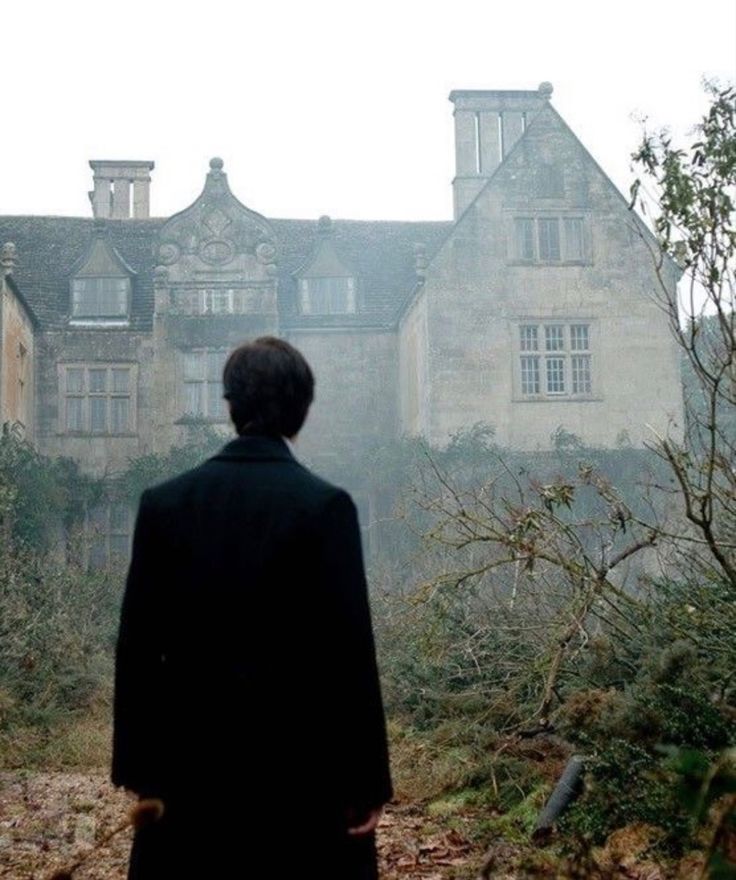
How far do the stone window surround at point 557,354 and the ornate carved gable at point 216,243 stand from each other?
17.7ft

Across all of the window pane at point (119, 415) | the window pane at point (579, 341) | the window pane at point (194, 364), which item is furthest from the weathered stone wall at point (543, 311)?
the window pane at point (119, 415)

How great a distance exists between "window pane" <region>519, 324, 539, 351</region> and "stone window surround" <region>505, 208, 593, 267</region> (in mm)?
1280

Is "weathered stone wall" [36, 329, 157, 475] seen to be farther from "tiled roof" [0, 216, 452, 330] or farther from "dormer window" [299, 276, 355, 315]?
"dormer window" [299, 276, 355, 315]

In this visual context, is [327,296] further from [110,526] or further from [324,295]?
[110,526]

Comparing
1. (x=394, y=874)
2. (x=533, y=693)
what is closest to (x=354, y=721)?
(x=394, y=874)

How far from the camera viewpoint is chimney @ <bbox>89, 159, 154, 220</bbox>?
28.0 metres

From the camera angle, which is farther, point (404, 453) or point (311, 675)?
point (404, 453)

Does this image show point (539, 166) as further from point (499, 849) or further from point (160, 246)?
point (499, 849)

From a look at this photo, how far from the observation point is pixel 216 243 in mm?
23500

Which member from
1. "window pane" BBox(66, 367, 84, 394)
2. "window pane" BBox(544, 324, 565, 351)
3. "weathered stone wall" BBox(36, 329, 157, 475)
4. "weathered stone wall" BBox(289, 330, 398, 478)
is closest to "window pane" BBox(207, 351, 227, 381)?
"weathered stone wall" BBox(36, 329, 157, 475)

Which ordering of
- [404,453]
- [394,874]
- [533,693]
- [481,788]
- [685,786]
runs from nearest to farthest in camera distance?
[685,786] < [394,874] < [481,788] < [533,693] < [404,453]

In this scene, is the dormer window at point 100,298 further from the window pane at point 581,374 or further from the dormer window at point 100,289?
the window pane at point 581,374

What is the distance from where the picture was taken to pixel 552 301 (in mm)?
22594

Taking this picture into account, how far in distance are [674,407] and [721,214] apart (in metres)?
16.8
